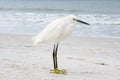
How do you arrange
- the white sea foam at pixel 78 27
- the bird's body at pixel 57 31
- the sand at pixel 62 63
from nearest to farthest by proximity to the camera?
the sand at pixel 62 63 < the bird's body at pixel 57 31 < the white sea foam at pixel 78 27

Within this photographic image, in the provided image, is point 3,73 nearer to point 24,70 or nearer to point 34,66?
point 24,70

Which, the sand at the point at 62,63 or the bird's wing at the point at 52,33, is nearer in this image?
the sand at the point at 62,63

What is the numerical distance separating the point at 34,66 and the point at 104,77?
177 cm

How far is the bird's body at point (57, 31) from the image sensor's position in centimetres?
739

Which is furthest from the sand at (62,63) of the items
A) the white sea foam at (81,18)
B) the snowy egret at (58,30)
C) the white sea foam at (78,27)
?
the white sea foam at (81,18)

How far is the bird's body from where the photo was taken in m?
7.39

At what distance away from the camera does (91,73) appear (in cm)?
758

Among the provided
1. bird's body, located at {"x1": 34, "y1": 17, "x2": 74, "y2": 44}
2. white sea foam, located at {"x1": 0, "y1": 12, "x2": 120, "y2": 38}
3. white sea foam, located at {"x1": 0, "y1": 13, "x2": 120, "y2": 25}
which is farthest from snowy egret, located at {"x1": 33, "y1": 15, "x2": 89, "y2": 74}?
white sea foam, located at {"x1": 0, "y1": 13, "x2": 120, "y2": 25}

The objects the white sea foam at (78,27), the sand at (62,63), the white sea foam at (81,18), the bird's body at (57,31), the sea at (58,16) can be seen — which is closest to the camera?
the sand at (62,63)

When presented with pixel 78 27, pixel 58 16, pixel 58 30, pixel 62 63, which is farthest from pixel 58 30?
pixel 58 16

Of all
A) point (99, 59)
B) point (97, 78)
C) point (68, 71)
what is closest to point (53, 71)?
point (68, 71)

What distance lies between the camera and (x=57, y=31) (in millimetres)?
7398

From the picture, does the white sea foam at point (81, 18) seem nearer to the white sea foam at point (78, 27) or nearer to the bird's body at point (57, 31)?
the white sea foam at point (78, 27)

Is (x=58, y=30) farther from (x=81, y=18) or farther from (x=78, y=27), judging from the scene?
(x=81, y=18)
